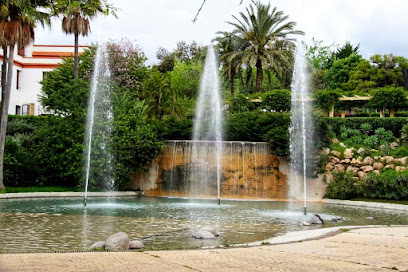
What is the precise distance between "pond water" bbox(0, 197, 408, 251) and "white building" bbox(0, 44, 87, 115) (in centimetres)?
2270

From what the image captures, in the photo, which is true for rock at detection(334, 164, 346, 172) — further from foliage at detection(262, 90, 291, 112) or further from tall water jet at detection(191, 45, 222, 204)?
foliage at detection(262, 90, 291, 112)

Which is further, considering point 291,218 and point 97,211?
point 97,211

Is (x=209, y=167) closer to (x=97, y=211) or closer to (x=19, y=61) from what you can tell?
(x=97, y=211)

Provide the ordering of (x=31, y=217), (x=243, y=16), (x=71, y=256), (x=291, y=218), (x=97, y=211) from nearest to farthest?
(x=71, y=256)
(x=31, y=217)
(x=291, y=218)
(x=97, y=211)
(x=243, y=16)

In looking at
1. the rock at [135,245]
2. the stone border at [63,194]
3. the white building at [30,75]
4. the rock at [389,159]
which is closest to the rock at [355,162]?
the rock at [389,159]

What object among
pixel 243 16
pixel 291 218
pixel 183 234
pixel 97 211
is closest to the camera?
pixel 183 234

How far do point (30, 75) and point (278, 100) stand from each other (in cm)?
2218

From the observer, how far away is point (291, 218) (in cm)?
1555

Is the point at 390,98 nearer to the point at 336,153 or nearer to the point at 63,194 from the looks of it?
the point at 336,153

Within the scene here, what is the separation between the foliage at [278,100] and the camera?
1268 inches

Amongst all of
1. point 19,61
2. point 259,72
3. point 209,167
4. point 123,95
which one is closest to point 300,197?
point 209,167

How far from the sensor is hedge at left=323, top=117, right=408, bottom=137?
92.8 ft

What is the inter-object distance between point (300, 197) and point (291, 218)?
878 cm

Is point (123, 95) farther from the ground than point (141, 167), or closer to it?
farther from the ground
